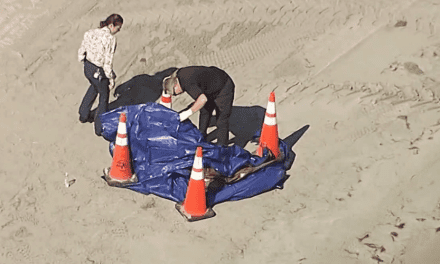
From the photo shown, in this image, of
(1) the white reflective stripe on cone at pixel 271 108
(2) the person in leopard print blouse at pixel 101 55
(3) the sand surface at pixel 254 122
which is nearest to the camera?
(3) the sand surface at pixel 254 122

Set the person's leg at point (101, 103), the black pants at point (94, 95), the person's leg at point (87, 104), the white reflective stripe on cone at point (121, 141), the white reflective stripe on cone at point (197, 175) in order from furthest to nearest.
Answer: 1. the person's leg at point (87, 104)
2. the person's leg at point (101, 103)
3. the black pants at point (94, 95)
4. the white reflective stripe on cone at point (121, 141)
5. the white reflective stripe on cone at point (197, 175)

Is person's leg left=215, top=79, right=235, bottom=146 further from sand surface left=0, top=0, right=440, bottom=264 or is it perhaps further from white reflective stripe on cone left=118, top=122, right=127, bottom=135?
white reflective stripe on cone left=118, top=122, right=127, bottom=135

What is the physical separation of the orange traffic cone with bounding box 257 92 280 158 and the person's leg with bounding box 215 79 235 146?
0.41 metres

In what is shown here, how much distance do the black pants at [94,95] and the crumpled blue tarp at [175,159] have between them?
86 centimetres

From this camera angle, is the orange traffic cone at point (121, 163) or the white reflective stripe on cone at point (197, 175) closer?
the white reflective stripe on cone at point (197, 175)

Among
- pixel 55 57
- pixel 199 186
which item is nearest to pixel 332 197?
pixel 199 186

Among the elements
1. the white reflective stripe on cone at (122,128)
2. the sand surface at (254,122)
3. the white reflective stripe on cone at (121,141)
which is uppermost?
the white reflective stripe on cone at (122,128)

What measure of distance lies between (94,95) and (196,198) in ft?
7.77

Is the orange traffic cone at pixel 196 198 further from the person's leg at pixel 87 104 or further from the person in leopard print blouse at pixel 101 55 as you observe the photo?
the person's leg at pixel 87 104

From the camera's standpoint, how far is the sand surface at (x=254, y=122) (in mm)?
6051

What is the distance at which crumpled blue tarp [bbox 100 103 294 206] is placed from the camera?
6.58 meters

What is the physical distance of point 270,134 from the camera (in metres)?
6.95

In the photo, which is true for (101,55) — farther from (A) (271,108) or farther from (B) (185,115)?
(A) (271,108)


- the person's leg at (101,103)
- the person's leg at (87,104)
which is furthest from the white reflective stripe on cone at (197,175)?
the person's leg at (87,104)
